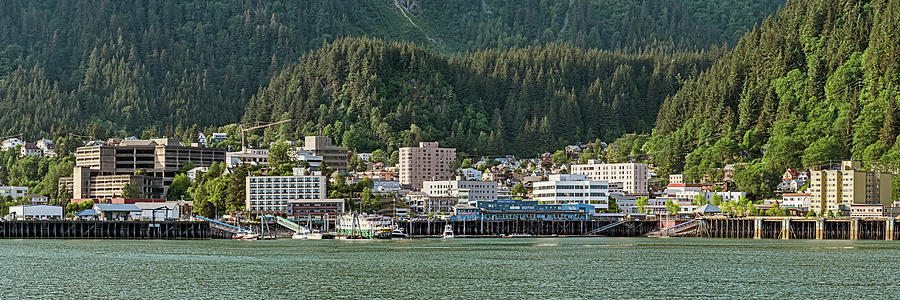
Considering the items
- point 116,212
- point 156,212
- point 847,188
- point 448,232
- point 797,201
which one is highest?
point 847,188

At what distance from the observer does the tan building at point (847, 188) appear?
179625 mm

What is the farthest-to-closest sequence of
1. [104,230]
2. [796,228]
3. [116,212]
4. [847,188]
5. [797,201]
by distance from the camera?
1. [116,212]
2. [797,201]
3. [104,230]
4. [847,188]
5. [796,228]

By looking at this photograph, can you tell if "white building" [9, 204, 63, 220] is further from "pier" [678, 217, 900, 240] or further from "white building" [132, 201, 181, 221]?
"pier" [678, 217, 900, 240]

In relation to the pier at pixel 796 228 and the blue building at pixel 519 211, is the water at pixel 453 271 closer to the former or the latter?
the pier at pixel 796 228

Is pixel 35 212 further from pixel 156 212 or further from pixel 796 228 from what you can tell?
pixel 796 228

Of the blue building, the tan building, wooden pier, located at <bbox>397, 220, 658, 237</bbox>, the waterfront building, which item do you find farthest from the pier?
the waterfront building

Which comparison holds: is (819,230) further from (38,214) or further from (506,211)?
(38,214)

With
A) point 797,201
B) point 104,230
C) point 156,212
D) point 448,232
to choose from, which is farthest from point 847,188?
point 104,230

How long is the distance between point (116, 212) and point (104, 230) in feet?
35.4

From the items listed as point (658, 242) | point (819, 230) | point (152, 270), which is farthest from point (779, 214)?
point (152, 270)

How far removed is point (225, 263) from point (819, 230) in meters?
82.5

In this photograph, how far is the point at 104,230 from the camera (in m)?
182

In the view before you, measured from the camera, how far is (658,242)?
156 metres

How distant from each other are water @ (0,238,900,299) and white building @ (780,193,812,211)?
40.1 metres
